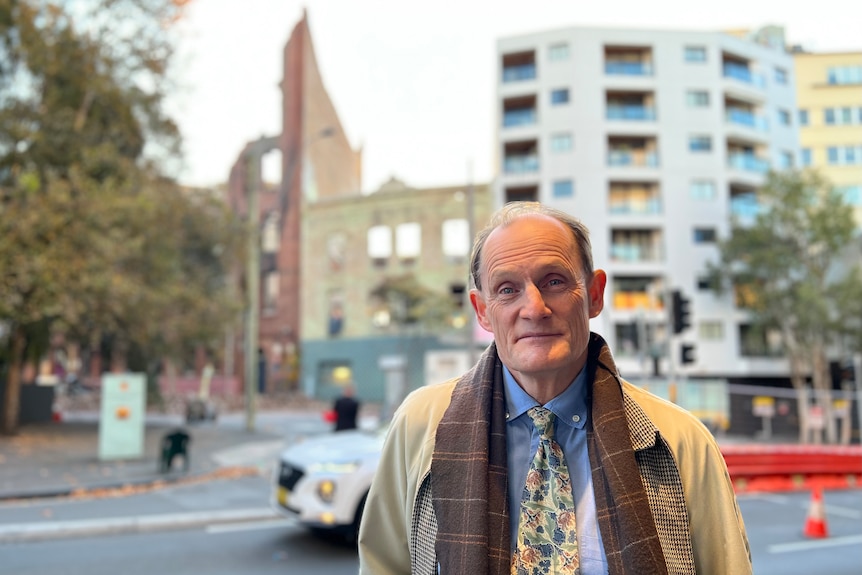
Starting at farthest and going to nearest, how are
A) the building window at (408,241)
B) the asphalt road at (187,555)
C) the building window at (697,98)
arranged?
the building window at (408,241) < the building window at (697,98) < the asphalt road at (187,555)

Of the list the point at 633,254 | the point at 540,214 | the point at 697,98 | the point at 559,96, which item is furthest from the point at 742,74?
the point at 540,214

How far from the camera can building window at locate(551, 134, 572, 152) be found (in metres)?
40.3

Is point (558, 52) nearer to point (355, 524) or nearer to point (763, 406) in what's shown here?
point (763, 406)

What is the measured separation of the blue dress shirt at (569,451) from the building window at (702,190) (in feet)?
136

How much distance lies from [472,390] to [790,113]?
49198 mm

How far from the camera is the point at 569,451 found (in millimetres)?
1680

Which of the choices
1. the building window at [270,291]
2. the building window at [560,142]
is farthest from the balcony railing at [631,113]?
the building window at [270,291]

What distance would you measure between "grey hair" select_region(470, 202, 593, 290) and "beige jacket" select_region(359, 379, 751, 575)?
35cm

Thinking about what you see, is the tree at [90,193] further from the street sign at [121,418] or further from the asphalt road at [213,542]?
the asphalt road at [213,542]

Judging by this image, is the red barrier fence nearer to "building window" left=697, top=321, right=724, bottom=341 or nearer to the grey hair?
the grey hair

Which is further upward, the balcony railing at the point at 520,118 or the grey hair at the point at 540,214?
the balcony railing at the point at 520,118

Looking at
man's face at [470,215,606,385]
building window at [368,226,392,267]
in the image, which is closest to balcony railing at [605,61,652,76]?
building window at [368,226,392,267]

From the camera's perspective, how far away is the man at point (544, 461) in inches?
60.8

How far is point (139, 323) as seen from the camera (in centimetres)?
1908
